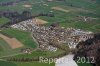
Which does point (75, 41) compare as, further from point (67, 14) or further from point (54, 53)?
point (67, 14)

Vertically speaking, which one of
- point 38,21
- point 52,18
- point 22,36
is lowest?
point 52,18

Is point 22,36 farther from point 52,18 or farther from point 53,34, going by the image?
point 52,18

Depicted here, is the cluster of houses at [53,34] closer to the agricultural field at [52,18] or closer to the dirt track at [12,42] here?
the agricultural field at [52,18]

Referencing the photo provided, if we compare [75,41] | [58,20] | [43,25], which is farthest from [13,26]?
[75,41]

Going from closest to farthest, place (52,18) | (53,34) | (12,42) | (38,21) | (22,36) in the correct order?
(12,42) < (22,36) < (53,34) < (38,21) < (52,18)

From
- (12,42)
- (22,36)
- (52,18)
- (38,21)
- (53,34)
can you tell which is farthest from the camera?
(52,18)

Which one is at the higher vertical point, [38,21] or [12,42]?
[12,42]

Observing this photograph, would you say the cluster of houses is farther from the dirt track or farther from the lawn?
the dirt track

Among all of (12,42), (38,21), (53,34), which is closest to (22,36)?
(12,42)

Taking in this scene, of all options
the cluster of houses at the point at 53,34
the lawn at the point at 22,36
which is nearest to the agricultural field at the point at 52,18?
the lawn at the point at 22,36
